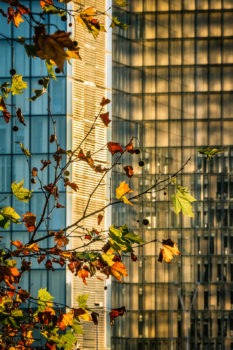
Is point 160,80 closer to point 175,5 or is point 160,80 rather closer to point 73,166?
point 175,5

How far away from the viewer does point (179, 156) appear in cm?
8850

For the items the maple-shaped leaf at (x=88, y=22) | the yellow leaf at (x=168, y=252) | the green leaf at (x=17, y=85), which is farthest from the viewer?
the green leaf at (x=17, y=85)

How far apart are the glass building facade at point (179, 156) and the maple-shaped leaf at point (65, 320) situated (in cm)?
7546

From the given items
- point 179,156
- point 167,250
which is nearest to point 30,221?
point 167,250

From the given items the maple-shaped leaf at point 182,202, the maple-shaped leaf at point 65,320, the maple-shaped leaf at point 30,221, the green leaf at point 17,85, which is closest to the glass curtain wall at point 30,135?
the green leaf at point 17,85

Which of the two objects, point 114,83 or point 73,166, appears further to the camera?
point 114,83

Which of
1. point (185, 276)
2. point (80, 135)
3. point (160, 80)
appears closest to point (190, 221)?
point (185, 276)

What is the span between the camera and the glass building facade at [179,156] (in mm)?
86625

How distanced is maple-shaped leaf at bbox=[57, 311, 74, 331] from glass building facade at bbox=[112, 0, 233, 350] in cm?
7546

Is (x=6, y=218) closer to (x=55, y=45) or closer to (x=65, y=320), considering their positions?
(x=65, y=320)

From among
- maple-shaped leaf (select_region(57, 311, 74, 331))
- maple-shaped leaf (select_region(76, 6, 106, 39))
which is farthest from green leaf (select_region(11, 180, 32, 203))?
maple-shaped leaf (select_region(76, 6, 106, 39))

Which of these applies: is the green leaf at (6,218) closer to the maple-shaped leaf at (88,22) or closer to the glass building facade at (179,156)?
the maple-shaped leaf at (88,22)

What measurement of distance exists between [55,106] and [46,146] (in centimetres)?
215

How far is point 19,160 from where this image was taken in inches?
2788
